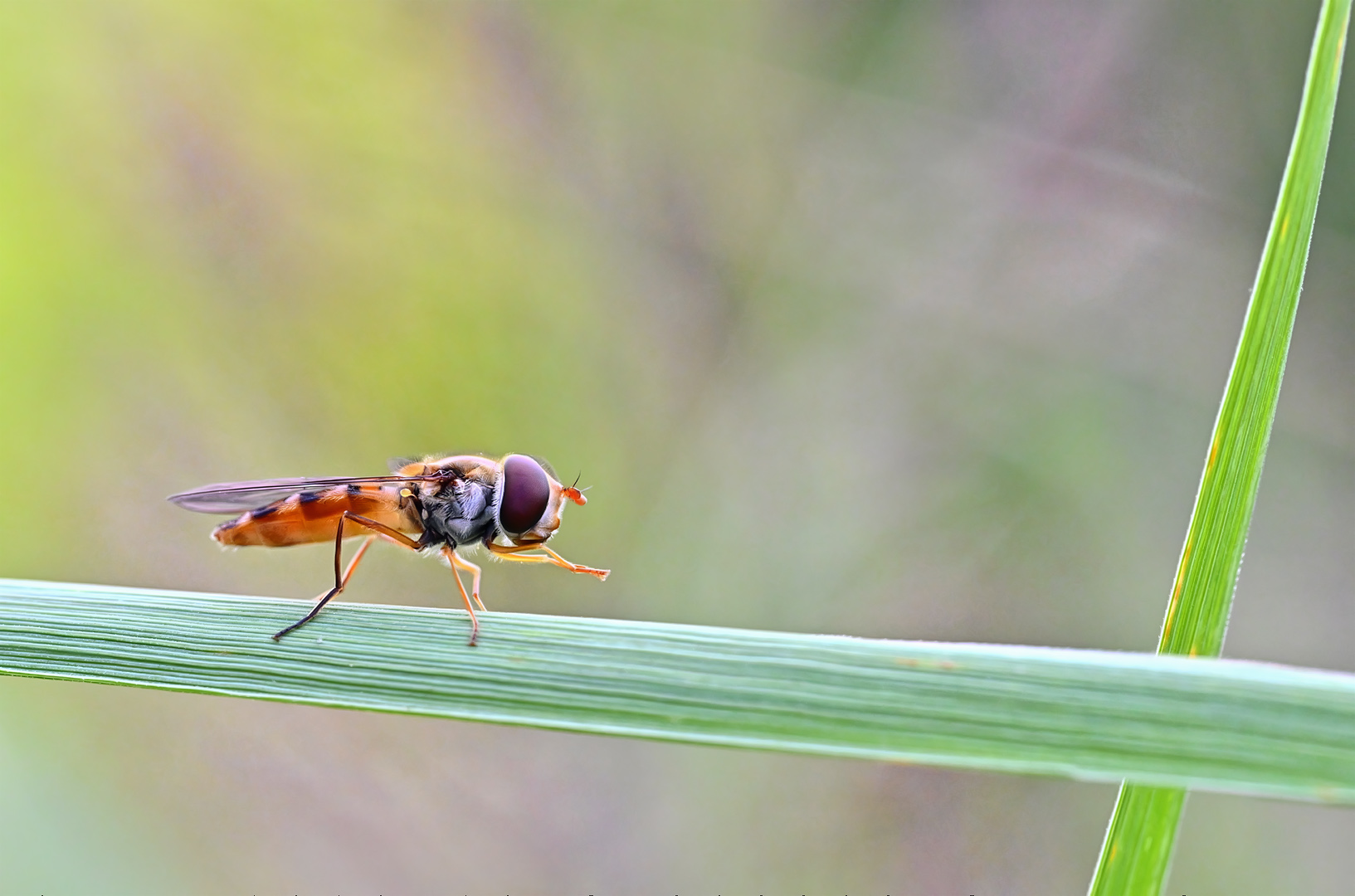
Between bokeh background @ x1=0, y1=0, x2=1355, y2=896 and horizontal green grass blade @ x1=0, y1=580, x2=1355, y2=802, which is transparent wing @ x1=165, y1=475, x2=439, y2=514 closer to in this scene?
horizontal green grass blade @ x1=0, y1=580, x2=1355, y2=802

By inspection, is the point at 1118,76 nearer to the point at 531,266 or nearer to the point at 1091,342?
the point at 1091,342

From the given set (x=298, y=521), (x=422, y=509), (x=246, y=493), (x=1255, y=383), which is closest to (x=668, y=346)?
(x=422, y=509)

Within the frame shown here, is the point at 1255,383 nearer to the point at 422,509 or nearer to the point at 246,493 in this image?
the point at 422,509

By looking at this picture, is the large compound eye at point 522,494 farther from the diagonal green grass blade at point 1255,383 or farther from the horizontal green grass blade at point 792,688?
the diagonal green grass blade at point 1255,383

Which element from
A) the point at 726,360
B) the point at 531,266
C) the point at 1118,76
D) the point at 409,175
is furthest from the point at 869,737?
the point at 1118,76

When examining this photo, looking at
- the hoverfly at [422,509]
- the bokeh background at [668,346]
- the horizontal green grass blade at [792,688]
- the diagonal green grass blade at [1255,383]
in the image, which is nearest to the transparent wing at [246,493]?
the hoverfly at [422,509]

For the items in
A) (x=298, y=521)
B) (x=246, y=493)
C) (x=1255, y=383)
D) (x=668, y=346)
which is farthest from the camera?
(x=668, y=346)
